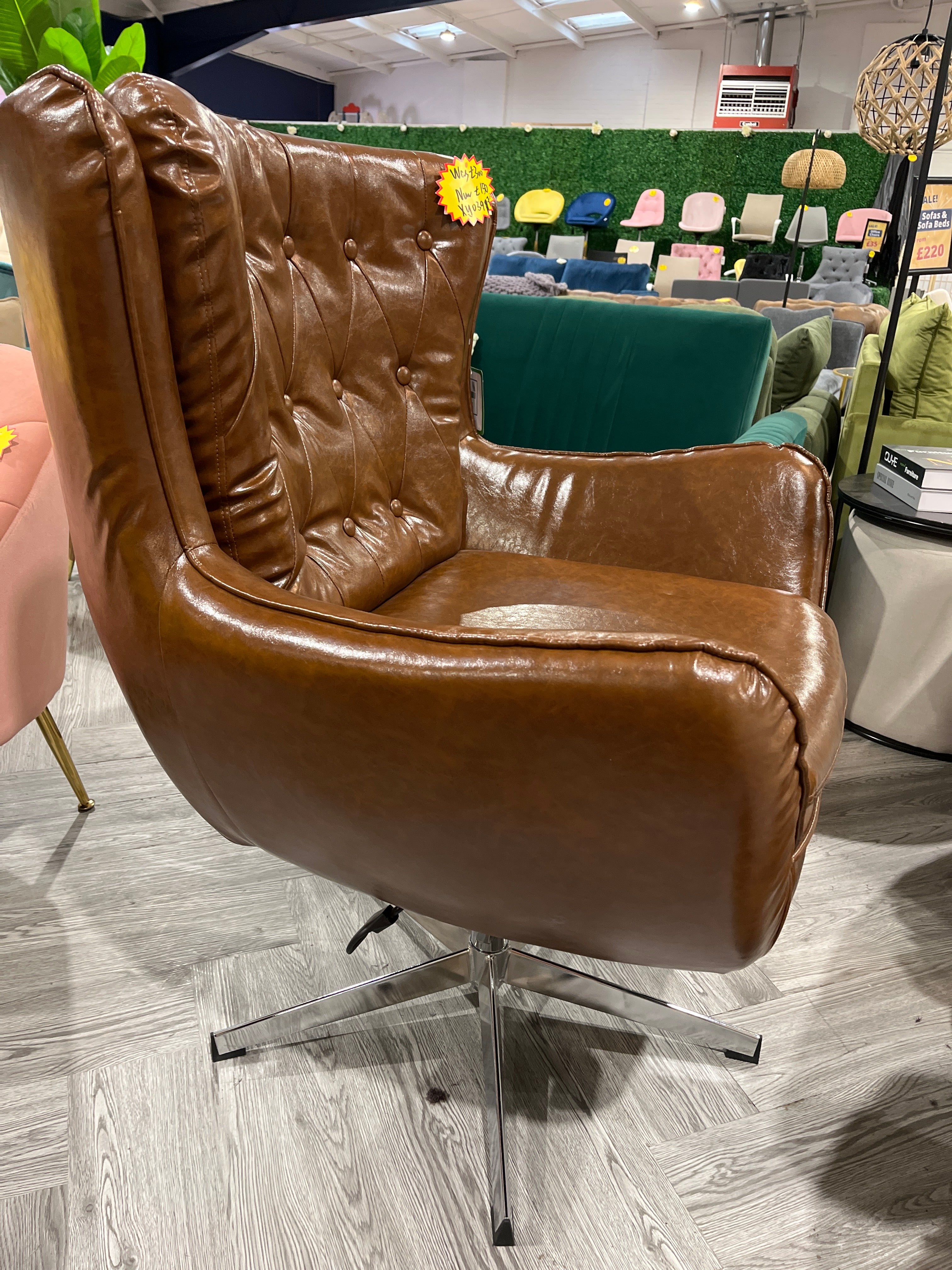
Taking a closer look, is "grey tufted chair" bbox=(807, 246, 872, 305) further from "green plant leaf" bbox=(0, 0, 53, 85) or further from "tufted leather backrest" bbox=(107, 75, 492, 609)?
"tufted leather backrest" bbox=(107, 75, 492, 609)

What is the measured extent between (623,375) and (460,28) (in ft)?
34.7

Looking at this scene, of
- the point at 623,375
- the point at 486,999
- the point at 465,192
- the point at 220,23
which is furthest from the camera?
the point at 220,23

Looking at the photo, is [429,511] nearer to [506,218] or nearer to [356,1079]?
[356,1079]

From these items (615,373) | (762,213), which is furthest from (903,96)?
(762,213)

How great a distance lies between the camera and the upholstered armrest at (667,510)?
49.8 inches

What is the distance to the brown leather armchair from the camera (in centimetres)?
65

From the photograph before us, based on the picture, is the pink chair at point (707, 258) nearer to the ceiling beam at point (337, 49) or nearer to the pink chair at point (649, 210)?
the pink chair at point (649, 210)

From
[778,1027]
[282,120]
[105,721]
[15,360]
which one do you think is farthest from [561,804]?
[282,120]

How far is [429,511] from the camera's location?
138cm

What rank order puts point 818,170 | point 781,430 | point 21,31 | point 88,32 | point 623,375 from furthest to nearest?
point 818,170 < point 88,32 < point 21,31 < point 623,375 < point 781,430

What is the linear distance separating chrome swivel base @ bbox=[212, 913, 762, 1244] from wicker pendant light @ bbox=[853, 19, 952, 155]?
3.83 meters

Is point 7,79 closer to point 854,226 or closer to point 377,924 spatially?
point 377,924

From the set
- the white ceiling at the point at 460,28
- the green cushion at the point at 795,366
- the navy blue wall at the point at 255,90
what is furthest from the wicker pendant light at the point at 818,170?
the navy blue wall at the point at 255,90

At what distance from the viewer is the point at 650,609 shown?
1154 mm
